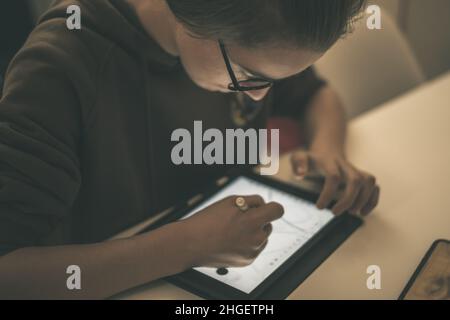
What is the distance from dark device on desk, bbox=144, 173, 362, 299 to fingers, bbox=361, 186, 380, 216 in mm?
24

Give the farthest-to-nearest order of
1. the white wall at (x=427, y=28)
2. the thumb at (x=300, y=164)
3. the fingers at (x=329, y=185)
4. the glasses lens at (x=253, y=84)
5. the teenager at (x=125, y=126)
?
the white wall at (x=427, y=28), the thumb at (x=300, y=164), the fingers at (x=329, y=185), the glasses lens at (x=253, y=84), the teenager at (x=125, y=126)

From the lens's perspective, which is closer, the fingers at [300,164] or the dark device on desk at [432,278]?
the dark device on desk at [432,278]

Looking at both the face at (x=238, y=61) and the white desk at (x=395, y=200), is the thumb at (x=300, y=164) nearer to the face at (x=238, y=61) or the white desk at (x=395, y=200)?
the white desk at (x=395, y=200)

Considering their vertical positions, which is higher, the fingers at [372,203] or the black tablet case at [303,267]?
the fingers at [372,203]

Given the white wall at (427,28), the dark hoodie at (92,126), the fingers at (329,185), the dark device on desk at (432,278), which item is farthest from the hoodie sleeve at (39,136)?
the white wall at (427,28)

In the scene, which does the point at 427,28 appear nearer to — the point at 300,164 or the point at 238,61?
the point at 300,164

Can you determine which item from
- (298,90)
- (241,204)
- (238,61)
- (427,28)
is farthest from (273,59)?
(427,28)

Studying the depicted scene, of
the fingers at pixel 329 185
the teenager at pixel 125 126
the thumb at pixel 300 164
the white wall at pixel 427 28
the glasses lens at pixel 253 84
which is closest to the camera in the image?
the teenager at pixel 125 126

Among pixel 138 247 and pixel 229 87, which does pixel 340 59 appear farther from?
pixel 138 247

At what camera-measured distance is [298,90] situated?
3.95 feet

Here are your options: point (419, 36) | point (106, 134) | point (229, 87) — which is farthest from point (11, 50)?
point (419, 36)

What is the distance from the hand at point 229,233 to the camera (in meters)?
0.72

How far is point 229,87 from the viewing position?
2.56 ft

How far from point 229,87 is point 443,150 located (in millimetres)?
520
